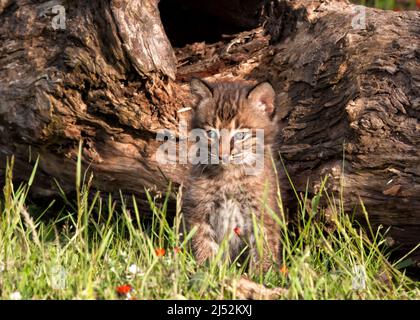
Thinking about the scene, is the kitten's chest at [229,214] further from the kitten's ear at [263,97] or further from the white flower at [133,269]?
the white flower at [133,269]

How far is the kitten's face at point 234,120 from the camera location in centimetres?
583

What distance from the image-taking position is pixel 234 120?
589cm

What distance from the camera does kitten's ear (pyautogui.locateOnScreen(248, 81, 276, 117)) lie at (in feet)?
19.3

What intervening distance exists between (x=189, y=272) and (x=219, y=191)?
1.16 m

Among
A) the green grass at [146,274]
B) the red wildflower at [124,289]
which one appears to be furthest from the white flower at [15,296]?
the red wildflower at [124,289]

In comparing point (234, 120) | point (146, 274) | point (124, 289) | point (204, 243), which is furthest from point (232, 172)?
point (124, 289)

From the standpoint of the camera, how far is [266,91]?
5938mm

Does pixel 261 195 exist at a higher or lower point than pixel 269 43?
lower

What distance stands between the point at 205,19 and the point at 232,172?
8.34 feet

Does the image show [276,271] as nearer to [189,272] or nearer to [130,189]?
[189,272]

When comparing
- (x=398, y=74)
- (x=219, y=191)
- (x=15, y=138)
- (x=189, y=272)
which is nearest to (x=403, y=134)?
(x=398, y=74)

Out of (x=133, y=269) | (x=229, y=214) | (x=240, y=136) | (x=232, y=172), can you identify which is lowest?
(x=229, y=214)

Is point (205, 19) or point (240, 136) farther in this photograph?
point (205, 19)

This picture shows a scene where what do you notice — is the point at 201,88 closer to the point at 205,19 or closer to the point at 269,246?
the point at 269,246
